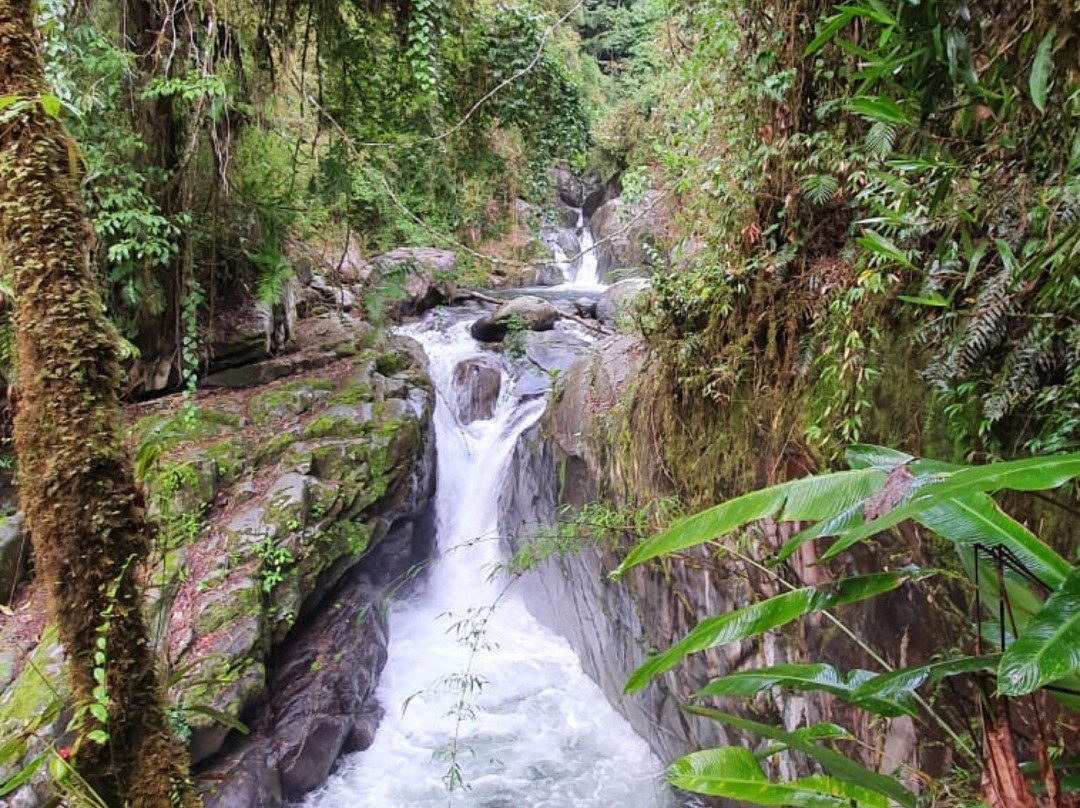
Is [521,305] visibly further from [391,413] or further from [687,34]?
[687,34]

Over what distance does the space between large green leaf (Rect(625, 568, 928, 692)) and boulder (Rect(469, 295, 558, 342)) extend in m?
7.14

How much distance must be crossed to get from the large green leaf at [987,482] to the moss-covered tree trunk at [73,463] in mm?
1395

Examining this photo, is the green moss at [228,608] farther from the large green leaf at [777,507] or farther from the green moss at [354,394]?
the large green leaf at [777,507]

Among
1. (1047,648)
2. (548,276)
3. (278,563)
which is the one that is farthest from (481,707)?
(548,276)

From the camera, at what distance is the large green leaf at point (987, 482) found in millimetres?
797

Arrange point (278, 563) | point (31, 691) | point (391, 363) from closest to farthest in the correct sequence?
point (31, 691) < point (278, 563) < point (391, 363)

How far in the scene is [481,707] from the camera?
4.55 metres

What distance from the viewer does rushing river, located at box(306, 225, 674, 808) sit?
3.82m

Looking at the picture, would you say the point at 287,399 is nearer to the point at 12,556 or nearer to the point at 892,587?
the point at 12,556

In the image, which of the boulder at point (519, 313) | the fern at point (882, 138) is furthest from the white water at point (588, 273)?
the fern at point (882, 138)

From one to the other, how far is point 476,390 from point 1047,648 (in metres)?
6.77

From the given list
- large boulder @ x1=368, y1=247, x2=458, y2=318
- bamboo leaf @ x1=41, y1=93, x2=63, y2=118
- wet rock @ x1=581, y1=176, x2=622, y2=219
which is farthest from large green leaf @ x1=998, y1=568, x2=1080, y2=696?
wet rock @ x1=581, y1=176, x2=622, y2=219

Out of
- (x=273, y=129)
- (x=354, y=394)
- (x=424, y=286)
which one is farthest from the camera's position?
Result: (x=424, y=286)

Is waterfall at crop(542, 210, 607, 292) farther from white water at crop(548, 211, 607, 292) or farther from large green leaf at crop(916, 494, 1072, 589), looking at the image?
large green leaf at crop(916, 494, 1072, 589)
